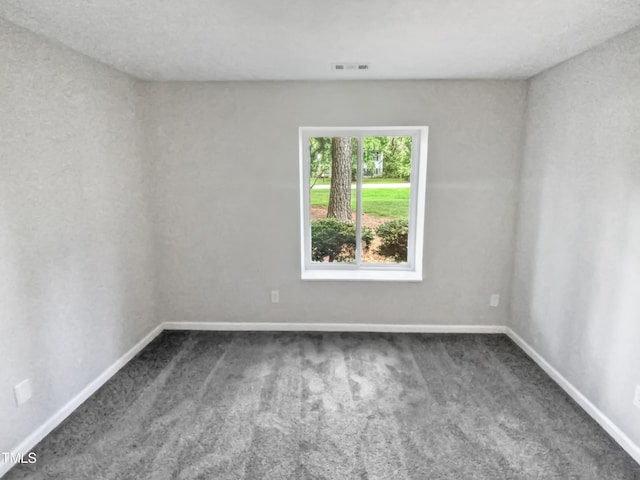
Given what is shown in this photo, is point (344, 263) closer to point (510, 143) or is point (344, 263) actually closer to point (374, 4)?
point (510, 143)

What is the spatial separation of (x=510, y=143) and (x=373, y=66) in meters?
1.40

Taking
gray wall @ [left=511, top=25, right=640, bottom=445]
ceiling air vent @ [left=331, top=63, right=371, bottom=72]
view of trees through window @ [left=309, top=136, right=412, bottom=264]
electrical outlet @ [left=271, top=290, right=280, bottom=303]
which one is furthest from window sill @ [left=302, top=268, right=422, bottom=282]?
ceiling air vent @ [left=331, top=63, right=371, bottom=72]

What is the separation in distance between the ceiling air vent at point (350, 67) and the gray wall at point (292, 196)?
338 millimetres

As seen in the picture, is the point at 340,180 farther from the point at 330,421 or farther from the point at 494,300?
the point at 330,421

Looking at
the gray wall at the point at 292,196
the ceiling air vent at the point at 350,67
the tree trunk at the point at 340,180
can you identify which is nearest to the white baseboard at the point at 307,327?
the gray wall at the point at 292,196

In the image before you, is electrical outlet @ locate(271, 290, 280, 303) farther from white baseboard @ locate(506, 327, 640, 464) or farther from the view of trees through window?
white baseboard @ locate(506, 327, 640, 464)

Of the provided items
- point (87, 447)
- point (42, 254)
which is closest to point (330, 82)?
point (42, 254)

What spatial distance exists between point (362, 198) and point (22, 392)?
109 inches

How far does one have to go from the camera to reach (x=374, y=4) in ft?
5.14

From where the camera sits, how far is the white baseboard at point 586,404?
1.81 metres

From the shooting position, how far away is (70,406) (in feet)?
6.93

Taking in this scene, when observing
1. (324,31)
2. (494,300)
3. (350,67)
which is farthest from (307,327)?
(324,31)

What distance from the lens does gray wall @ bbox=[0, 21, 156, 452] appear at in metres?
1.73

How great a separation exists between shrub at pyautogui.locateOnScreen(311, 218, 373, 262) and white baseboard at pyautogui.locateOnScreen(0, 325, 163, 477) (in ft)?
5.88
